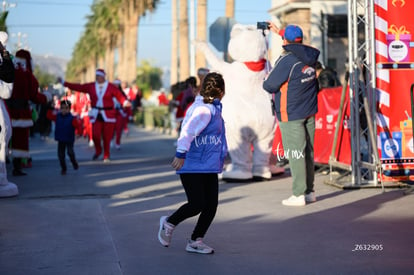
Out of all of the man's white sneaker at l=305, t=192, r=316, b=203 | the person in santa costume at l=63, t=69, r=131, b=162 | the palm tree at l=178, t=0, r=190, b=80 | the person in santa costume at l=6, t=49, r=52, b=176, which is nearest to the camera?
the man's white sneaker at l=305, t=192, r=316, b=203

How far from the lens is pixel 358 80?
10828 mm

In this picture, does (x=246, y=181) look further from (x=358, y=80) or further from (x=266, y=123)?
(x=358, y=80)

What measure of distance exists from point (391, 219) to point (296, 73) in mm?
2020

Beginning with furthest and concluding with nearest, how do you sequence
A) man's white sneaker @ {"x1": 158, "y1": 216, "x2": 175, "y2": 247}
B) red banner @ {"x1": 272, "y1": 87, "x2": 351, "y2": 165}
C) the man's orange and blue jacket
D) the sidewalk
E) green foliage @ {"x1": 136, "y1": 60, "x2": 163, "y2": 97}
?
green foliage @ {"x1": 136, "y1": 60, "x2": 163, "y2": 97} < red banner @ {"x1": 272, "y1": 87, "x2": 351, "y2": 165} < the man's orange and blue jacket < man's white sneaker @ {"x1": 158, "y1": 216, "x2": 175, "y2": 247} < the sidewalk

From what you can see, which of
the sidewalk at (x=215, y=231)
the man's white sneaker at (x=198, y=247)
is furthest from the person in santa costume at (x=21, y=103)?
the man's white sneaker at (x=198, y=247)

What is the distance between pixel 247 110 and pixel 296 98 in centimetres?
275

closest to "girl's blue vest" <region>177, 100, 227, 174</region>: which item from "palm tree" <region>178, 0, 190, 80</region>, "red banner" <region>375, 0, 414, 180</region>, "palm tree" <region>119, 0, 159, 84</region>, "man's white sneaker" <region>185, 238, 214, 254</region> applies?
"man's white sneaker" <region>185, 238, 214, 254</region>

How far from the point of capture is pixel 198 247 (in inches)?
268

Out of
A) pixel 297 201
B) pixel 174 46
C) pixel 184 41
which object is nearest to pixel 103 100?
pixel 297 201

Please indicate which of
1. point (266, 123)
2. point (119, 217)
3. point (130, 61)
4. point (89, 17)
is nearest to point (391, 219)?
point (119, 217)

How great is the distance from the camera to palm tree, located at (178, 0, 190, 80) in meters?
38.1

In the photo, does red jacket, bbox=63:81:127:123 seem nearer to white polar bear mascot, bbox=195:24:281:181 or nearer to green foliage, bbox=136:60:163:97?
white polar bear mascot, bbox=195:24:281:181

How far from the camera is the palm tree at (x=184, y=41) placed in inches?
1501

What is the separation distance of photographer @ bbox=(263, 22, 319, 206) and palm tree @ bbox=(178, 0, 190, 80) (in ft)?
93.7
